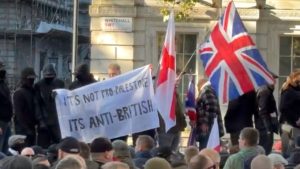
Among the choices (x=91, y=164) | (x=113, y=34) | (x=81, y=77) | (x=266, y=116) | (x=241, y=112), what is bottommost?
(x=266, y=116)

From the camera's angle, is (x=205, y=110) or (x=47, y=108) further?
(x=205, y=110)

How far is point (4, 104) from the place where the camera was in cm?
1683

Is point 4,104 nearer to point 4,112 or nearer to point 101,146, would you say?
point 4,112

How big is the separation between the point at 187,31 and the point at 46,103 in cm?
960

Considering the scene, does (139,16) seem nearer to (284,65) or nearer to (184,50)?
(184,50)

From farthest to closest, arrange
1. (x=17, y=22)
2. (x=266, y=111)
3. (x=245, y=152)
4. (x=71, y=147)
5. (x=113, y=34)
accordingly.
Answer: (x=17, y=22) → (x=113, y=34) → (x=266, y=111) → (x=245, y=152) → (x=71, y=147)

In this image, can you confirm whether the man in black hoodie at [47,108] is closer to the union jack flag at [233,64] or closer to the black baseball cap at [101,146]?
the union jack flag at [233,64]

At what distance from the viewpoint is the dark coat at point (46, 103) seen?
656 inches

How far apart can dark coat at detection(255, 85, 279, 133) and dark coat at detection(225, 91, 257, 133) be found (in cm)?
29

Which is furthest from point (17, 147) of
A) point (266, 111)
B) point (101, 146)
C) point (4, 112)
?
point (266, 111)

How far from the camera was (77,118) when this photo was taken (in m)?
15.1

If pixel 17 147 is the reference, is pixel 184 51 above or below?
above

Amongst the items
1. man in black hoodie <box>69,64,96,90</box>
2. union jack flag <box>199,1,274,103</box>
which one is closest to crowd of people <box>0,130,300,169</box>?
union jack flag <box>199,1,274,103</box>

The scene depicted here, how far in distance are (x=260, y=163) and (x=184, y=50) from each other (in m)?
15.5
